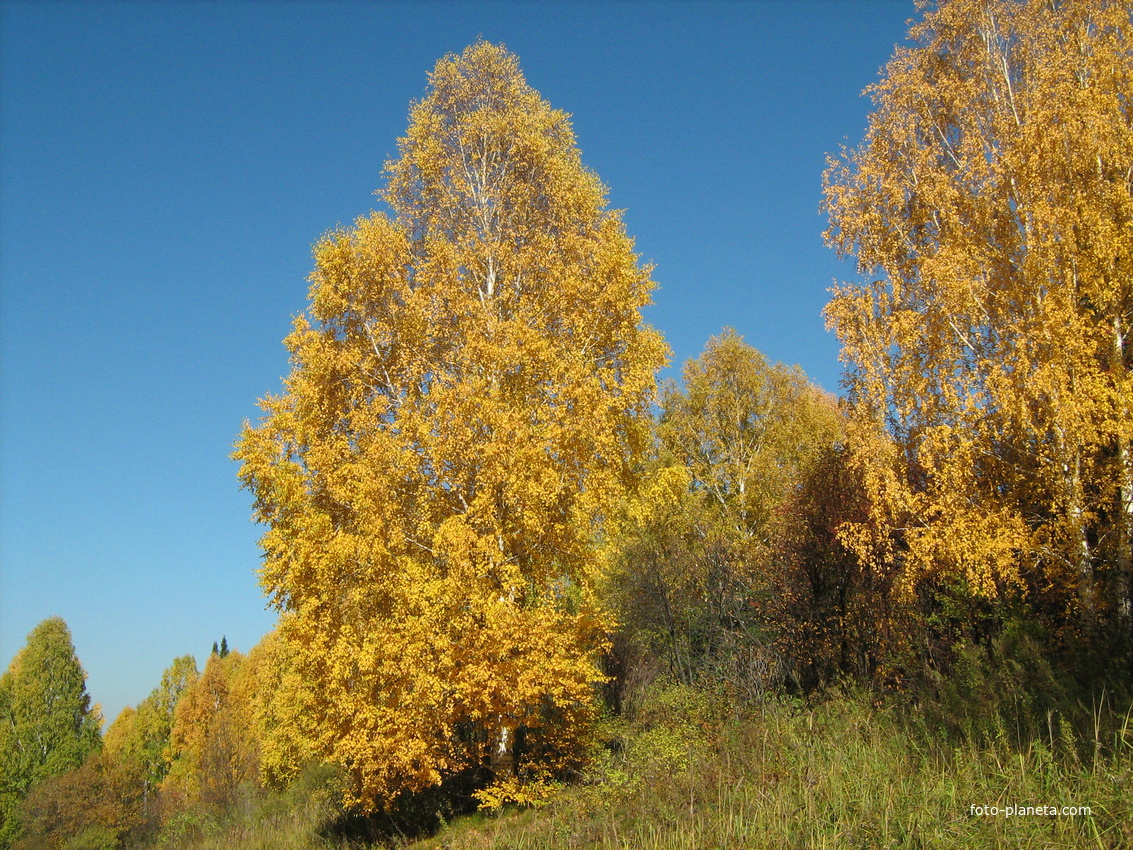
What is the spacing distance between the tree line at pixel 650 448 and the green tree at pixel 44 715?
35.8 metres

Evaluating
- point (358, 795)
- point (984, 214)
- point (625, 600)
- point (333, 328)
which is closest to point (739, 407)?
point (625, 600)

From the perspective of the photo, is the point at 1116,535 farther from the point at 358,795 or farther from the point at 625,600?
the point at 358,795

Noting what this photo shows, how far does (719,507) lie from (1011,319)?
55.0ft

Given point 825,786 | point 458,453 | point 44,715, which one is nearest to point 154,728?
point 44,715

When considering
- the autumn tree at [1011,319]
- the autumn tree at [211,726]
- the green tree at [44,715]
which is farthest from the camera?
the green tree at [44,715]

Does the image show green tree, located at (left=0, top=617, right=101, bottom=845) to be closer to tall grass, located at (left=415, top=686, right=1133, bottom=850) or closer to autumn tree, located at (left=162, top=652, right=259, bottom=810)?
autumn tree, located at (left=162, top=652, right=259, bottom=810)

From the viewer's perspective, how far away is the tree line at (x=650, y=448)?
9.75m

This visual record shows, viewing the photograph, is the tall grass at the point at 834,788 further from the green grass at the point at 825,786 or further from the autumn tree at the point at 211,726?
the autumn tree at the point at 211,726

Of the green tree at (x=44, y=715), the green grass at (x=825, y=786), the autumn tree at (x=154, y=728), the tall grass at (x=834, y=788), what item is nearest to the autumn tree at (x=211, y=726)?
the autumn tree at (x=154, y=728)

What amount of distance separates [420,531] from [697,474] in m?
18.3

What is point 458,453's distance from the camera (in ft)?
36.3

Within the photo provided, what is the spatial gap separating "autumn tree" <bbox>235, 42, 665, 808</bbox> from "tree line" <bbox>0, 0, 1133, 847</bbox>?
69 millimetres

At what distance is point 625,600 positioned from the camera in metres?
16.0

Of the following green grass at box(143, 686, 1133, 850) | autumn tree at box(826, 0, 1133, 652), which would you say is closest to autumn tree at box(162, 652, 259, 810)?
green grass at box(143, 686, 1133, 850)
